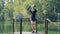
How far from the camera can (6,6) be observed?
17.0 meters

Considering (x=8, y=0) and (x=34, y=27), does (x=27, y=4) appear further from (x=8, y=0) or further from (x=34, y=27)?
(x=34, y=27)

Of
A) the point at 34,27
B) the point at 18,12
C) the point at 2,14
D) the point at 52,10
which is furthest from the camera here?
the point at 2,14

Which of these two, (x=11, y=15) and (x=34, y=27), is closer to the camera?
(x=34, y=27)

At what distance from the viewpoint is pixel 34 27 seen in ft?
22.4

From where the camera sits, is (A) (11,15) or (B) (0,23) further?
(B) (0,23)

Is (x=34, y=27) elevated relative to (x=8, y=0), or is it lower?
lower

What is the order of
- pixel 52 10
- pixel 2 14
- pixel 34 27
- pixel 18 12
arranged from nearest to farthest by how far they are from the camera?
pixel 34 27 → pixel 52 10 → pixel 18 12 → pixel 2 14

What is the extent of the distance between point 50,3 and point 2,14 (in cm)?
420

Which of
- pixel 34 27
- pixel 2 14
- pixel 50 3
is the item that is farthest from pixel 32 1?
pixel 34 27

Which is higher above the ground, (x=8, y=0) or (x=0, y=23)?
(x=8, y=0)

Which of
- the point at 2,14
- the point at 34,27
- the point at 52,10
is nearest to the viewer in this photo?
the point at 34,27

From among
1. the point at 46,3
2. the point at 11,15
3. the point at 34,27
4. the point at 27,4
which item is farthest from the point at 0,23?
the point at 34,27

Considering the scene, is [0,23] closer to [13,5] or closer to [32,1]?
[13,5]

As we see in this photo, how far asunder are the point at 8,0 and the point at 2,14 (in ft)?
4.64
